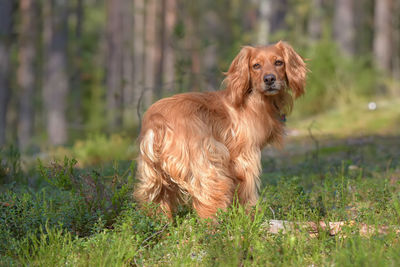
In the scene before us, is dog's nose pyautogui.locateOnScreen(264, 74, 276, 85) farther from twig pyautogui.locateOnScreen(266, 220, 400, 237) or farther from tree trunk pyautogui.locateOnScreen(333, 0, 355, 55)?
tree trunk pyautogui.locateOnScreen(333, 0, 355, 55)

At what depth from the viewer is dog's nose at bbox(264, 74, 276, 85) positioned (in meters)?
4.57

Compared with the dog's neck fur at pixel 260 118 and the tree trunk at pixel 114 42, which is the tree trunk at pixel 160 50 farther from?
the dog's neck fur at pixel 260 118

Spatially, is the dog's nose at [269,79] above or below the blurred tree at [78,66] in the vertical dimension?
above

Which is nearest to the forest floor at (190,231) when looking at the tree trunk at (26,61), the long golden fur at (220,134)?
the long golden fur at (220,134)

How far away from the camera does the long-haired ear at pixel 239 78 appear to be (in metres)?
4.64

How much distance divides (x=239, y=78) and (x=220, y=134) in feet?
2.17

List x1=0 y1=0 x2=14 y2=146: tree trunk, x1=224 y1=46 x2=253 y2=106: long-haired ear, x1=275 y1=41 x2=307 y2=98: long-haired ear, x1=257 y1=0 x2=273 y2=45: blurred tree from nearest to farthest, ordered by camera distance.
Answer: x1=224 y1=46 x2=253 y2=106: long-haired ear → x1=275 y1=41 x2=307 y2=98: long-haired ear → x1=0 y1=0 x2=14 y2=146: tree trunk → x1=257 y1=0 x2=273 y2=45: blurred tree

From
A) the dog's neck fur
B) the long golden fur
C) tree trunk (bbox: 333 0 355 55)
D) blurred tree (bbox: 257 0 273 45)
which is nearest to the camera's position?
the long golden fur

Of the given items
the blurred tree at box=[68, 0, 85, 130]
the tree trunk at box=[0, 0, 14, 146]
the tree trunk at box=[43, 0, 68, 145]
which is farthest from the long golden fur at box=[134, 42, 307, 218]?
the blurred tree at box=[68, 0, 85, 130]

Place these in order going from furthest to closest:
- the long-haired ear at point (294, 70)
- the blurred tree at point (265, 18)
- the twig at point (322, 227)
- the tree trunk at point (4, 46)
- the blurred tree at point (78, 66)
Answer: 1. the blurred tree at point (78, 66)
2. the blurred tree at point (265, 18)
3. the tree trunk at point (4, 46)
4. the long-haired ear at point (294, 70)
5. the twig at point (322, 227)

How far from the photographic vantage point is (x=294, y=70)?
16.0 feet

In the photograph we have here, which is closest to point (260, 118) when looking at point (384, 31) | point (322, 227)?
point (322, 227)

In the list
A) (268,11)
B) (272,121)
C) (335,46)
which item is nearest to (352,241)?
(272,121)

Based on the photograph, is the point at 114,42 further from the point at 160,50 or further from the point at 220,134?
the point at 220,134
